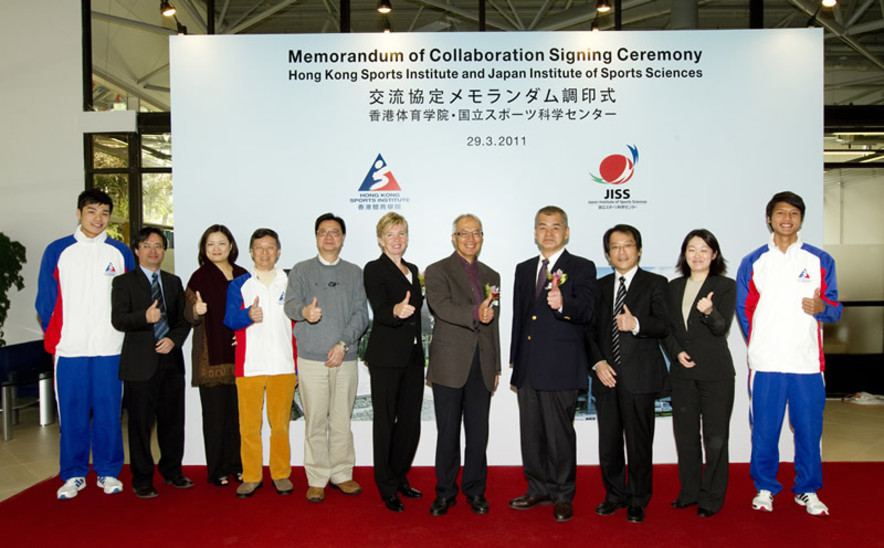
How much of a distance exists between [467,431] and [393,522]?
674 mm

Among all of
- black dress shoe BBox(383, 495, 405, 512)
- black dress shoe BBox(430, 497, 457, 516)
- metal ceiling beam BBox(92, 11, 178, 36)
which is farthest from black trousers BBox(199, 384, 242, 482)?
metal ceiling beam BBox(92, 11, 178, 36)

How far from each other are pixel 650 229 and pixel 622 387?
1.60 m

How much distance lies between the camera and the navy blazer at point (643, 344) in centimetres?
340

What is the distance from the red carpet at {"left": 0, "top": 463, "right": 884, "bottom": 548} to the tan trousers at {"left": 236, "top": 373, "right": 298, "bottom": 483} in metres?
0.19

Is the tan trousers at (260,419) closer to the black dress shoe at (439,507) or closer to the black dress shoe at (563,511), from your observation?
the black dress shoe at (439,507)

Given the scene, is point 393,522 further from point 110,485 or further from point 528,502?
point 110,485

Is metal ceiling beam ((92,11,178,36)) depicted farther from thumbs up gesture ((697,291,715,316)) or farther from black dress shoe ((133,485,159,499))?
thumbs up gesture ((697,291,715,316))

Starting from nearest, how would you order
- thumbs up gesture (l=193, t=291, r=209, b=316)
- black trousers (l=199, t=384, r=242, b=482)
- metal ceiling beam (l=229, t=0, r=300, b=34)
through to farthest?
thumbs up gesture (l=193, t=291, r=209, b=316)
black trousers (l=199, t=384, r=242, b=482)
metal ceiling beam (l=229, t=0, r=300, b=34)

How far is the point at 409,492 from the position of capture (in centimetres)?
385

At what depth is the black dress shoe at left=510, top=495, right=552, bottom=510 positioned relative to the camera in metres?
3.63

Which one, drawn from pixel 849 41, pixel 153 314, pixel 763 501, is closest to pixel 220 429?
pixel 153 314

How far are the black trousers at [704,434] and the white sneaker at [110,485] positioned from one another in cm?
364

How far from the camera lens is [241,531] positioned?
11.0 feet

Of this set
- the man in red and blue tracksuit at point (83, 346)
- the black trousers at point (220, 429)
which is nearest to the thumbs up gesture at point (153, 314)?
the man in red and blue tracksuit at point (83, 346)
